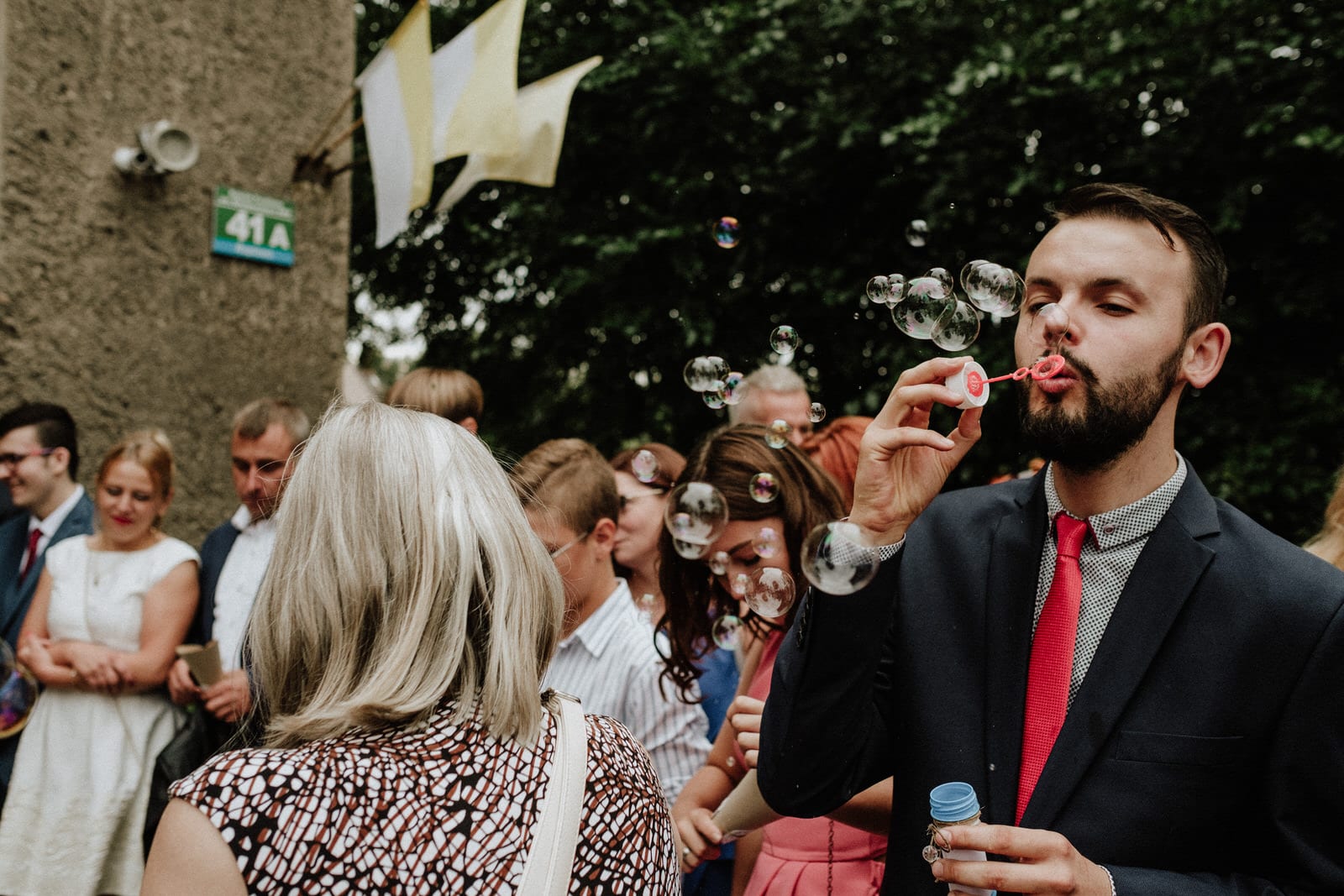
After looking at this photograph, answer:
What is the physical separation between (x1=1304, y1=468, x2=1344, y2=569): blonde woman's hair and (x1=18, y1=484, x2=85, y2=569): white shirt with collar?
441 centimetres

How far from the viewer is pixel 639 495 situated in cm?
356

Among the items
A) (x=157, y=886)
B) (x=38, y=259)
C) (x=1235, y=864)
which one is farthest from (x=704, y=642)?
(x=38, y=259)

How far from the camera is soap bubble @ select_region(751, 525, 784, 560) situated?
8.47 ft

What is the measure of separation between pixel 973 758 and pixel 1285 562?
21.4 inches

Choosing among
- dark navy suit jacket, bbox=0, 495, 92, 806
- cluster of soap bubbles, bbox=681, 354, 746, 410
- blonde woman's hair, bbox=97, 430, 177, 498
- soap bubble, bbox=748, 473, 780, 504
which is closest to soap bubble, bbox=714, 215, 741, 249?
cluster of soap bubbles, bbox=681, 354, 746, 410

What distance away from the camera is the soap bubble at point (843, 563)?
1.60 m

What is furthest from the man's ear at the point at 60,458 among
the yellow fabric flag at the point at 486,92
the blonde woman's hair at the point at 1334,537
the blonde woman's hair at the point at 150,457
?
the blonde woman's hair at the point at 1334,537

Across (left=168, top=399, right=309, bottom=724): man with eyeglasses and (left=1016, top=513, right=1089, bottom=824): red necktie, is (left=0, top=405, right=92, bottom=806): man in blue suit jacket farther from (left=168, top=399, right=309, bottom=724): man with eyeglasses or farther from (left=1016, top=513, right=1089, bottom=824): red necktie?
(left=1016, top=513, right=1089, bottom=824): red necktie

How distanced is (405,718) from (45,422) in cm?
379

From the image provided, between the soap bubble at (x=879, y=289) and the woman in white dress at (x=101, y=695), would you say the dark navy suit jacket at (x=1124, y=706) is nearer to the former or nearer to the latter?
the soap bubble at (x=879, y=289)

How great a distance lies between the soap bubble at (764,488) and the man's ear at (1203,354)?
1091 mm

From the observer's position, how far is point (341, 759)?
4.33 feet

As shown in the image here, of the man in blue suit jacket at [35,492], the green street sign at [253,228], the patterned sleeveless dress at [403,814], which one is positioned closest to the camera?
the patterned sleeveless dress at [403,814]

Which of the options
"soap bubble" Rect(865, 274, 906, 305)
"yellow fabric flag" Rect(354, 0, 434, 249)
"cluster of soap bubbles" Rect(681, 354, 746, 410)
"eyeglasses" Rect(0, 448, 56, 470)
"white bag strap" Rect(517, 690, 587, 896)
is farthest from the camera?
"yellow fabric flag" Rect(354, 0, 434, 249)
